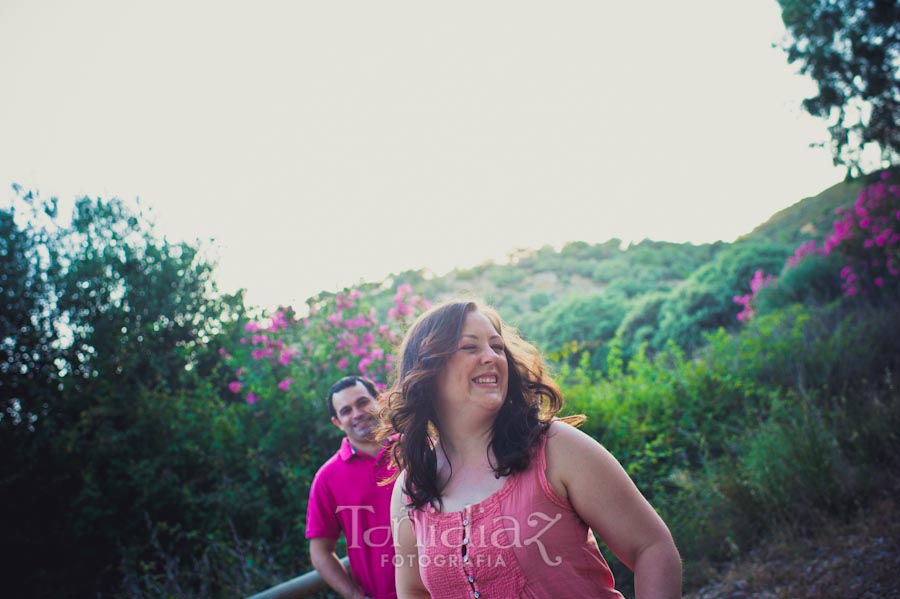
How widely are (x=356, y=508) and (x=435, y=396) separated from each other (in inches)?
52.8

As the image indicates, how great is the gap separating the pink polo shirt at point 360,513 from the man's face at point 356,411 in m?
0.10

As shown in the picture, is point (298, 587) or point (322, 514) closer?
point (298, 587)

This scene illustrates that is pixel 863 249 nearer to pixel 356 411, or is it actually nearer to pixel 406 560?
pixel 356 411

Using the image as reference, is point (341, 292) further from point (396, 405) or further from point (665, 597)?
point (665, 597)

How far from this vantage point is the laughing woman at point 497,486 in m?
1.63

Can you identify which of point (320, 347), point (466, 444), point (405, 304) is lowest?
point (466, 444)

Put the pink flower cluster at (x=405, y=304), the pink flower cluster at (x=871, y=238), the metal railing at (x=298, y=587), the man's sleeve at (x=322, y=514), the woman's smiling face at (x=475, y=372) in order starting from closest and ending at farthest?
the woman's smiling face at (x=475, y=372)
the metal railing at (x=298, y=587)
the man's sleeve at (x=322, y=514)
the pink flower cluster at (x=405, y=304)
the pink flower cluster at (x=871, y=238)

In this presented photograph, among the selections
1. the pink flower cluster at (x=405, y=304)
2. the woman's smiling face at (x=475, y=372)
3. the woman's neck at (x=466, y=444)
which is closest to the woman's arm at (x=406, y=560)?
the woman's neck at (x=466, y=444)

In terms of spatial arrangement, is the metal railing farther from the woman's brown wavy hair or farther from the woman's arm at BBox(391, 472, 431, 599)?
the woman's brown wavy hair

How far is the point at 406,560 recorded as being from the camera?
2.01 m

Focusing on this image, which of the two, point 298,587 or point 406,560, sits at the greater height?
point 406,560

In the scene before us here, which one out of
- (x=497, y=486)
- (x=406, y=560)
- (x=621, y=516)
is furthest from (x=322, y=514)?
(x=621, y=516)

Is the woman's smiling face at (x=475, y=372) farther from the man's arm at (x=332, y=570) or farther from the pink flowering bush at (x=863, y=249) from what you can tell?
the pink flowering bush at (x=863, y=249)

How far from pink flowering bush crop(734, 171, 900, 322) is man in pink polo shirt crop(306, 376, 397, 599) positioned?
28.1 feet
